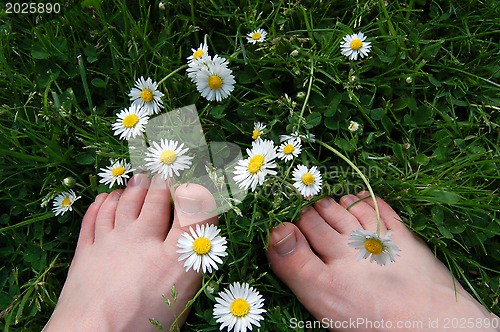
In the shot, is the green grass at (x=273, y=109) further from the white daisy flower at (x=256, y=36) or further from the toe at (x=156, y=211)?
the toe at (x=156, y=211)

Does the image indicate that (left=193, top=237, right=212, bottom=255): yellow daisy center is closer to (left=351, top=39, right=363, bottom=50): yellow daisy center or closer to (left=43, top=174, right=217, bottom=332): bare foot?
(left=43, top=174, right=217, bottom=332): bare foot

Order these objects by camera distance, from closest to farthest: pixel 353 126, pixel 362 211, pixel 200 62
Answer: pixel 200 62 < pixel 353 126 < pixel 362 211

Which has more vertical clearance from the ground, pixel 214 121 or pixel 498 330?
pixel 214 121

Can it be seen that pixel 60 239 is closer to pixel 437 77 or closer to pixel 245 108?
pixel 245 108

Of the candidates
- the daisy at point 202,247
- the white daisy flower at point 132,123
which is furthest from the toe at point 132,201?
the daisy at point 202,247

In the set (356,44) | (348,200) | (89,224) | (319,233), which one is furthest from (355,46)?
(89,224)

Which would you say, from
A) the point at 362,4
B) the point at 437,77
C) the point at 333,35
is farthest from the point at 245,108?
the point at 437,77

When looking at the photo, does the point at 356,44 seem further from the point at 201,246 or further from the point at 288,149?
the point at 201,246
